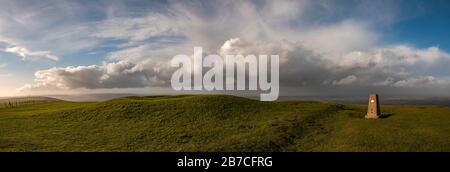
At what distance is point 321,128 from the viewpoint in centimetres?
3419

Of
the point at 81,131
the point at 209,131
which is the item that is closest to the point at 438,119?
the point at 209,131

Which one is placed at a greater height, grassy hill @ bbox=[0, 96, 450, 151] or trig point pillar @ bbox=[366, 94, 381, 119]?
trig point pillar @ bbox=[366, 94, 381, 119]

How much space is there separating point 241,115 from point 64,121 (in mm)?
22286

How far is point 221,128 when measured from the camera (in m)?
34.0

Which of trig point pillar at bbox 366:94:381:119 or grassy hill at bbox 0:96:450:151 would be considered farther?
trig point pillar at bbox 366:94:381:119

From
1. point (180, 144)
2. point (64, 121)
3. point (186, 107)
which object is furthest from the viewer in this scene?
point (186, 107)

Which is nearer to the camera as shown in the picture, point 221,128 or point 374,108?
point 221,128

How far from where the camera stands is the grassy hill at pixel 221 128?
26.8m

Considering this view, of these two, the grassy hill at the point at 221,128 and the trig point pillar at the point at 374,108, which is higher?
the trig point pillar at the point at 374,108

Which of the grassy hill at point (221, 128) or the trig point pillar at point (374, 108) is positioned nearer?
the grassy hill at point (221, 128)

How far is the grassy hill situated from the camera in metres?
26.8

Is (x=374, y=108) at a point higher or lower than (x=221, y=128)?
higher
